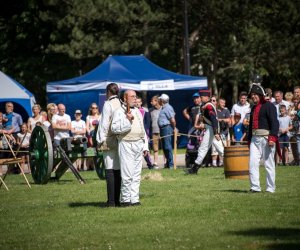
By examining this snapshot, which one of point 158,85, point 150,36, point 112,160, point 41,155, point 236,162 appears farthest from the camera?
point 150,36

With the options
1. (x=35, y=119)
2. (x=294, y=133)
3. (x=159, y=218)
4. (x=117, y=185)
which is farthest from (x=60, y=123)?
(x=159, y=218)

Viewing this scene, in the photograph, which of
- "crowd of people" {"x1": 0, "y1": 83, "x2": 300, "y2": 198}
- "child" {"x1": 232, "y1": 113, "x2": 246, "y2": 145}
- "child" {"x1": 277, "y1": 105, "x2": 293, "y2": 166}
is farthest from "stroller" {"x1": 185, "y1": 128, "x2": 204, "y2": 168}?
"child" {"x1": 277, "y1": 105, "x2": 293, "y2": 166}

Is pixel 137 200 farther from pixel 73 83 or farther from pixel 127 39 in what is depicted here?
pixel 127 39

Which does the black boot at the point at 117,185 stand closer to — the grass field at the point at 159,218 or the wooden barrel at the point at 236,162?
the grass field at the point at 159,218

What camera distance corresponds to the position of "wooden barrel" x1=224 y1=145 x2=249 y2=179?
2003 centimetres

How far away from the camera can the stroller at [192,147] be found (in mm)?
25391

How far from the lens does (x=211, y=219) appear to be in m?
12.9

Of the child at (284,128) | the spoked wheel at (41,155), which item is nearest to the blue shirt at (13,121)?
the spoked wheel at (41,155)

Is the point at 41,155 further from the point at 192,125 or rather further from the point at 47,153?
the point at 192,125

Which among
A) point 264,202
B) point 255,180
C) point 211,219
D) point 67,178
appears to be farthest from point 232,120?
point 211,219

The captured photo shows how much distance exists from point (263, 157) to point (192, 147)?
9253 millimetres

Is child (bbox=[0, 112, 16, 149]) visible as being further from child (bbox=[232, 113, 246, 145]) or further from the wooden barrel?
the wooden barrel

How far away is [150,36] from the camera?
148 feet

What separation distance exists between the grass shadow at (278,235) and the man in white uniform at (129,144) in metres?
3.01
